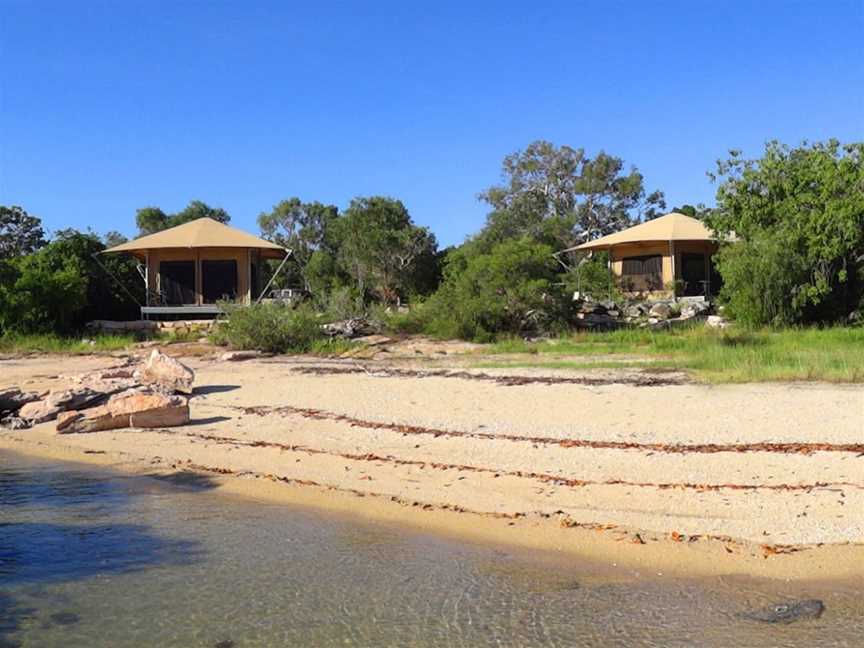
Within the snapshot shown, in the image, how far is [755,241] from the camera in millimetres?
27766

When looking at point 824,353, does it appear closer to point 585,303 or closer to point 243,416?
point 243,416

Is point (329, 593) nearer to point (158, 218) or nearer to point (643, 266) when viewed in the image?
point (643, 266)

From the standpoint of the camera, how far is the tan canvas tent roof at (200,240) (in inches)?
1231

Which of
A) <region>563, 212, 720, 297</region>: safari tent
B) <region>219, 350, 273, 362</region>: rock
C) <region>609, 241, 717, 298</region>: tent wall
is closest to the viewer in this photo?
<region>219, 350, 273, 362</region>: rock

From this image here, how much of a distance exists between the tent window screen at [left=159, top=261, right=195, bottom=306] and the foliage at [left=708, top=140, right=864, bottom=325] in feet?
65.0

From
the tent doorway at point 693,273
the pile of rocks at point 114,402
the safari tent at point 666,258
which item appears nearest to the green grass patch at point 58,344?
the pile of rocks at point 114,402

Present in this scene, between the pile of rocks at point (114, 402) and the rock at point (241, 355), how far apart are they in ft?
14.4

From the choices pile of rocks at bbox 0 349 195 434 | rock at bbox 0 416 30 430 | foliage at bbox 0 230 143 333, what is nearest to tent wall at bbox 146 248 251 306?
foliage at bbox 0 230 143 333

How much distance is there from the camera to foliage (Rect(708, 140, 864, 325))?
26.7m

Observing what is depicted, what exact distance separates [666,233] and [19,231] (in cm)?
4382

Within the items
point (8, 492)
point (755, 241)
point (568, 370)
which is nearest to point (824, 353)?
point (568, 370)

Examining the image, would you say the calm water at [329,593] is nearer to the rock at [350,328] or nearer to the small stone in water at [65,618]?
the small stone in water at [65,618]

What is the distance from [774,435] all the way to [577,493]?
3298 millimetres

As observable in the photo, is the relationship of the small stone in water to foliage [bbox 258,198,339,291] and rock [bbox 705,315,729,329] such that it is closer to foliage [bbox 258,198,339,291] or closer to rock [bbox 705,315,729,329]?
rock [bbox 705,315,729,329]
